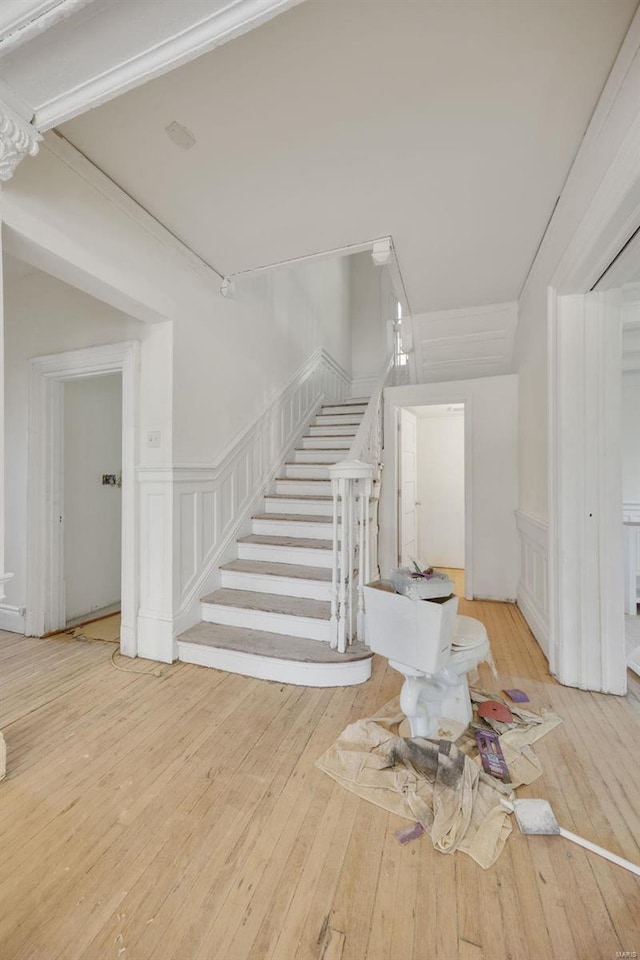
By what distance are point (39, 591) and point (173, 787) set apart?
2.12m

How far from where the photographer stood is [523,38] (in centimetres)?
121

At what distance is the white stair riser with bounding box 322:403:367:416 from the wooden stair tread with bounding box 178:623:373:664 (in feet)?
9.90

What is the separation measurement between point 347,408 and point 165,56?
3.89m

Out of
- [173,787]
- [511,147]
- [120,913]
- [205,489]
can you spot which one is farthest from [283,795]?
[511,147]

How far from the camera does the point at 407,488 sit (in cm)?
428

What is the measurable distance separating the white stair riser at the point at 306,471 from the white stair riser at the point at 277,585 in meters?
1.23

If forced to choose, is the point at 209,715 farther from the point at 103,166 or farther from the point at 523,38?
the point at 523,38

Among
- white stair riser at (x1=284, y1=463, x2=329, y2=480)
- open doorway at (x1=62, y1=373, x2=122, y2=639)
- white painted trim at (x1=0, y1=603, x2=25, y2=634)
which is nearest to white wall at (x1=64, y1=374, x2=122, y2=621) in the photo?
open doorway at (x1=62, y1=373, x2=122, y2=639)

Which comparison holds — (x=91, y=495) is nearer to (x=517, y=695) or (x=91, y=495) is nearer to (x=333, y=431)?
(x=333, y=431)

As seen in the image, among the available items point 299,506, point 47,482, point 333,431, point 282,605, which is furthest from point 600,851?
point 333,431

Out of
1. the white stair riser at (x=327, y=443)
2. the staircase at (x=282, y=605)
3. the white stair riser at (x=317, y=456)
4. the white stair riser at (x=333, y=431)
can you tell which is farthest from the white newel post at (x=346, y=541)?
the white stair riser at (x=333, y=431)

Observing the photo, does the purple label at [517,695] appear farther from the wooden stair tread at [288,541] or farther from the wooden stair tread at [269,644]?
the wooden stair tread at [288,541]

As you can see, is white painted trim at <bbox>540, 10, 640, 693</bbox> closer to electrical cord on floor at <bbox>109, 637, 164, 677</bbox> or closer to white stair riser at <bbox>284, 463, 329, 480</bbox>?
white stair riser at <bbox>284, 463, 329, 480</bbox>

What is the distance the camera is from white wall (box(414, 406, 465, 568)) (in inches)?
199
